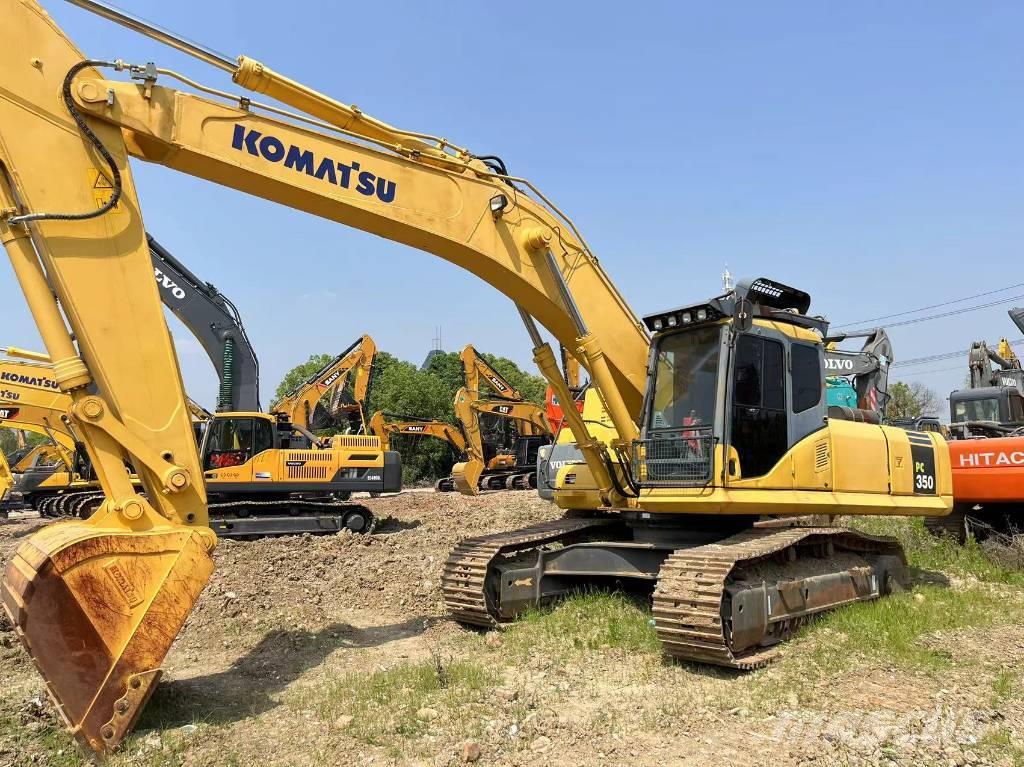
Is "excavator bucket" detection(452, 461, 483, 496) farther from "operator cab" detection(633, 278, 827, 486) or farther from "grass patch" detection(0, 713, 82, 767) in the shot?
"grass patch" detection(0, 713, 82, 767)

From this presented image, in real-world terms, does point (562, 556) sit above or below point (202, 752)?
above

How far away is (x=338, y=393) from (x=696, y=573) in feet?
57.8

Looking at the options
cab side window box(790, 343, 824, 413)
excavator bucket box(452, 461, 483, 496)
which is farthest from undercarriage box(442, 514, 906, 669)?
excavator bucket box(452, 461, 483, 496)

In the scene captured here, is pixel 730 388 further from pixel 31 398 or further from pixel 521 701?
pixel 31 398

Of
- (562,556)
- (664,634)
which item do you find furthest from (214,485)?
(664,634)

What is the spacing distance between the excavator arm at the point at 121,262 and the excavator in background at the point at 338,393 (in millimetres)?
13040

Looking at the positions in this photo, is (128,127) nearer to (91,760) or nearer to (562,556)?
(91,760)

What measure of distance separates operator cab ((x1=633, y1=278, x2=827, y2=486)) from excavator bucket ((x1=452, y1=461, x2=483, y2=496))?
17.5m

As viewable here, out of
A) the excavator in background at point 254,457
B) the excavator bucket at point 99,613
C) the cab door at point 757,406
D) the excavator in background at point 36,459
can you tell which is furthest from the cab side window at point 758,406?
the excavator in background at point 36,459

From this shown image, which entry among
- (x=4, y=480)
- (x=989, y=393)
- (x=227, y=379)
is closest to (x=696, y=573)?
(x=989, y=393)

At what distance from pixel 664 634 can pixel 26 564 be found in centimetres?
419

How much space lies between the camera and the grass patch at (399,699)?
4910mm

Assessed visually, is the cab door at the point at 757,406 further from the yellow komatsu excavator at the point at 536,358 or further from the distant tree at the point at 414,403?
the distant tree at the point at 414,403

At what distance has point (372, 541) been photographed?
43.9ft
